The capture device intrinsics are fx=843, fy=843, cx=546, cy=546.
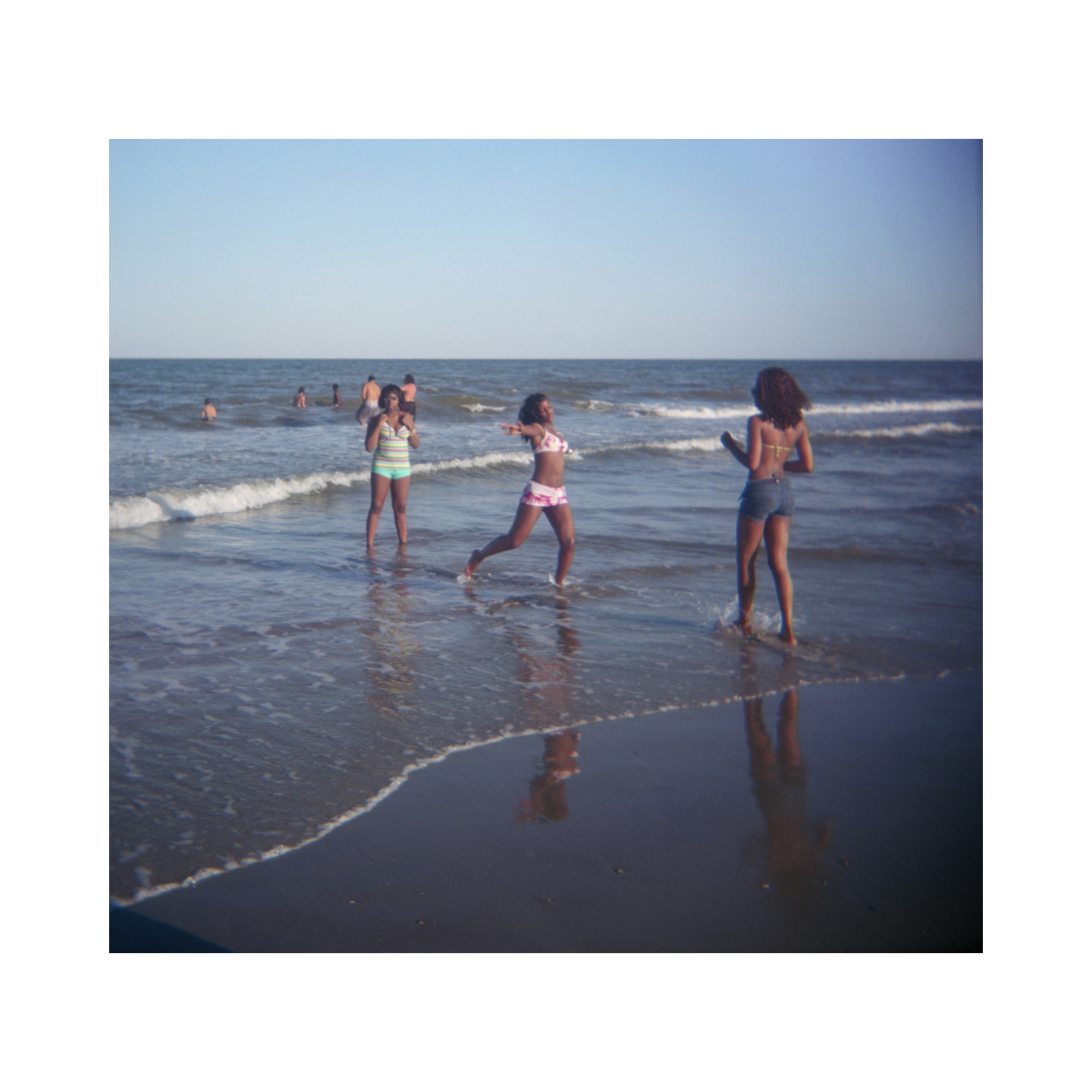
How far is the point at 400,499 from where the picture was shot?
344 inches

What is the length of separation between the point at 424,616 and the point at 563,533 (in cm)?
139

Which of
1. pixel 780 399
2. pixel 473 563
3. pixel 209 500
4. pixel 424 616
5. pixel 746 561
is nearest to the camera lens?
pixel 780 399

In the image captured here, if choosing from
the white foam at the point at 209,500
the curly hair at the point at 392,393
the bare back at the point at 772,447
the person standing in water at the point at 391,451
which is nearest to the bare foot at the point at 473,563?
the person standing in water at the point at 391,451

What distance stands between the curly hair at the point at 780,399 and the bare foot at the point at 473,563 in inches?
120

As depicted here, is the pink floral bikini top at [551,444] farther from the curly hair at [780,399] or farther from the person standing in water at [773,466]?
the curly hair at [780,399]

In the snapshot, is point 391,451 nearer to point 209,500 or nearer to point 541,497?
point 541,497

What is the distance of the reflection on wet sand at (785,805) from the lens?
3.09 meters

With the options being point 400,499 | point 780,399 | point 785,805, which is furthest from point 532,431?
point 785,805

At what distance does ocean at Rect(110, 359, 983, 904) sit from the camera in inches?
150

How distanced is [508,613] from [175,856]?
11.9 feet
